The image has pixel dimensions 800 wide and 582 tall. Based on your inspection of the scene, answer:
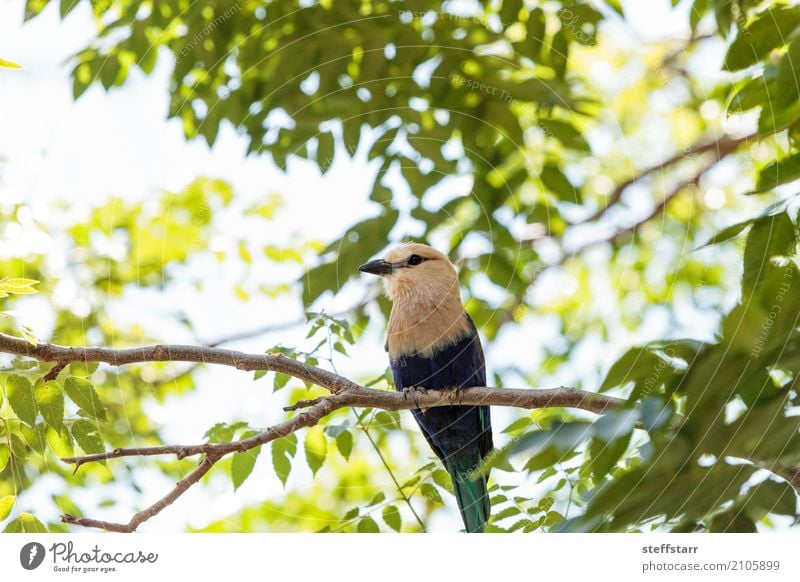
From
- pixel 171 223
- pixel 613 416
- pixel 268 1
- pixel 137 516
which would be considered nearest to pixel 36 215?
pixel 171 223

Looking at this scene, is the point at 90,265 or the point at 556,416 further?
the point at 90,265

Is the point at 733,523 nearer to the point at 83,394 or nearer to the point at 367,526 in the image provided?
the point at 367,526

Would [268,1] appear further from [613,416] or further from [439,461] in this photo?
[613,416]

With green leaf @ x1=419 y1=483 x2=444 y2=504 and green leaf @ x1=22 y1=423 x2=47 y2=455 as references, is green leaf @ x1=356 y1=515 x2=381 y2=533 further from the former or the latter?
green leaf @ x1=22 y1=423 x2=47 y2=455

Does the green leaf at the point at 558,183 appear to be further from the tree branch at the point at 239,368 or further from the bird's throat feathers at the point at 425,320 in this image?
the tree branch at the point at 239,368

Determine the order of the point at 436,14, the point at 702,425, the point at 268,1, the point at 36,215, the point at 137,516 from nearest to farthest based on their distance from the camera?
1. the point at 702,425
2. the point at 137,516
3. the point at 36,215
4. the point at 436,14
5. the point at 268,1

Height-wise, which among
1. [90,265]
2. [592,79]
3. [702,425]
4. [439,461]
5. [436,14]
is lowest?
[439,461]

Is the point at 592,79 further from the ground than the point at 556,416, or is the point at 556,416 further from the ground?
the point at 592,79

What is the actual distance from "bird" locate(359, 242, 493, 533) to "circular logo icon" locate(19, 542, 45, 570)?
855 mm

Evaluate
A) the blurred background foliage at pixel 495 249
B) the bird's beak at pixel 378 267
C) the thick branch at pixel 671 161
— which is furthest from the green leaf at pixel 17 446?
the thick branch at pixel 671 161

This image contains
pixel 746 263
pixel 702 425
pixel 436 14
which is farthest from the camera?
pixel 436 14

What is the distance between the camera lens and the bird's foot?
1.78m

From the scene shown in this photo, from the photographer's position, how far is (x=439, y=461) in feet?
6.37

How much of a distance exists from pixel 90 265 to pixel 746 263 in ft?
6.19
